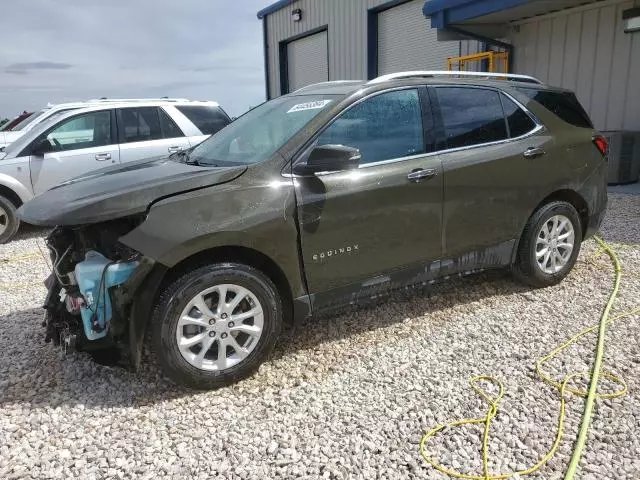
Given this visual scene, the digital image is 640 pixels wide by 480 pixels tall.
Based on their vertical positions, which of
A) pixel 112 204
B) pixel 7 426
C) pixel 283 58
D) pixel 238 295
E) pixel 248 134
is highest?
pixel 283 58

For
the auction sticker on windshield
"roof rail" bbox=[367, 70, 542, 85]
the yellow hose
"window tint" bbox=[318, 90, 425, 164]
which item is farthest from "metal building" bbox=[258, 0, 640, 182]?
the auction sticker on windshield

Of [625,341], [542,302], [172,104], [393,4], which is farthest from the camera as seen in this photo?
[393,4]

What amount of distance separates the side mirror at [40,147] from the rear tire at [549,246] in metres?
6.28

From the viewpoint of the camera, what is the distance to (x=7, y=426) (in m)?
2.74

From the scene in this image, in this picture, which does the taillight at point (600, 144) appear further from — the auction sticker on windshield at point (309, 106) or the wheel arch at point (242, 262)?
the wheel arch at point (242, 262)

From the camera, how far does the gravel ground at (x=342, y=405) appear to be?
244 centimetres

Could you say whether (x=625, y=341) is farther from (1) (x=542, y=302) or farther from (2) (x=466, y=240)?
(2) (x=466, y=240)

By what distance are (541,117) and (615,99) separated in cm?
659

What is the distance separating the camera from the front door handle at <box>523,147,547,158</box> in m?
4.05

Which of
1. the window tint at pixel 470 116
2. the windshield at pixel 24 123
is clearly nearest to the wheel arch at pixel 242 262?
the window tint at pixel 470 116

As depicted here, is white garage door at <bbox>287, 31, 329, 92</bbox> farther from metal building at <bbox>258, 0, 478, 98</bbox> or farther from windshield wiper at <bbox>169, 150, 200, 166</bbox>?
windshield wiper at <bbox>169, 150, 200, 166</bbox>

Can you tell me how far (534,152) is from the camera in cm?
408

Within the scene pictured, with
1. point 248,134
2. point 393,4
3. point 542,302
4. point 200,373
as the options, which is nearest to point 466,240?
point 542,302

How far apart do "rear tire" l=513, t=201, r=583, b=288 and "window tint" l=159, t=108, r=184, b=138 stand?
18.0 feet
